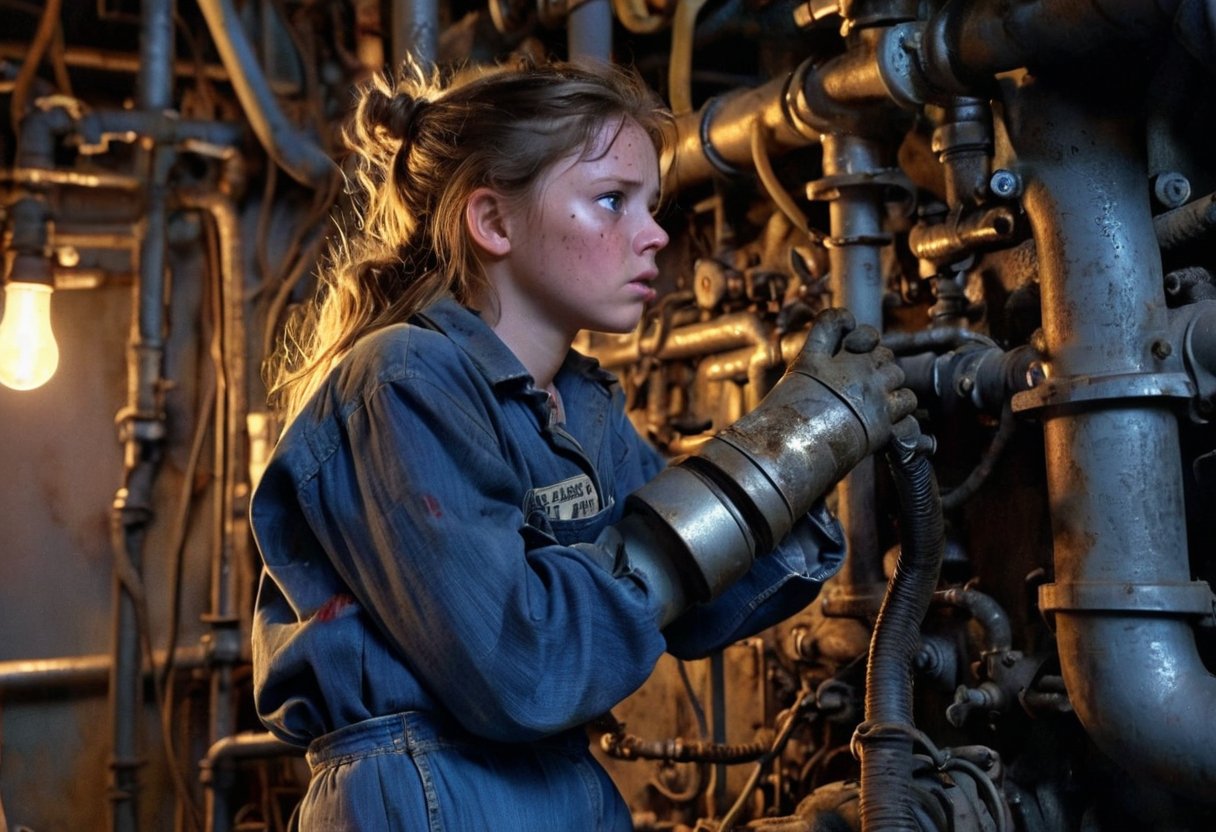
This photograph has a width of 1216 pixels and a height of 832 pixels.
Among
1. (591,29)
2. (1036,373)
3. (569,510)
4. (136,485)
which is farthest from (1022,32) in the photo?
(136,485)

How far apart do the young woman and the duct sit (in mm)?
1534

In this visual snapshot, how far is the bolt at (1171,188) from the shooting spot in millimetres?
1595

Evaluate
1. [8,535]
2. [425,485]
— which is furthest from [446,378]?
[8,535]

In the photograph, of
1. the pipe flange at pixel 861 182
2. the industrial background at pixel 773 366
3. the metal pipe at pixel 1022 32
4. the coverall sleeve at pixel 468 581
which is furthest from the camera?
the pipe flange at pixel 861 182

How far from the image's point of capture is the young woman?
3.75 feet

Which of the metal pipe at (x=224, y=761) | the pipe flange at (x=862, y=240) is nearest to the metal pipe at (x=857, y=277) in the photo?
the pipe flange at (x=862, y=240)

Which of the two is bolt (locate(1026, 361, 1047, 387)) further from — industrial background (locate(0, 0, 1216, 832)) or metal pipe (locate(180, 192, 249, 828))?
metal pipe (locate(180, 192, 249, 828))

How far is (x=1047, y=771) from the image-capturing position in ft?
5.71

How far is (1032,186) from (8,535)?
2.67m

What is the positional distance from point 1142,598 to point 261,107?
2.21 meters

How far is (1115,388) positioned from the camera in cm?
152

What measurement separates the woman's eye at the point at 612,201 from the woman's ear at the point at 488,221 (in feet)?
0.33

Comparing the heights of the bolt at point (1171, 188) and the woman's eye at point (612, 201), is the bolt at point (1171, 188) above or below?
above

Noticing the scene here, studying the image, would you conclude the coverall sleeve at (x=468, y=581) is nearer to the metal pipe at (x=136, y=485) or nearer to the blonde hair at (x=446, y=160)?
the blonde hair at (x=446, y=160)
